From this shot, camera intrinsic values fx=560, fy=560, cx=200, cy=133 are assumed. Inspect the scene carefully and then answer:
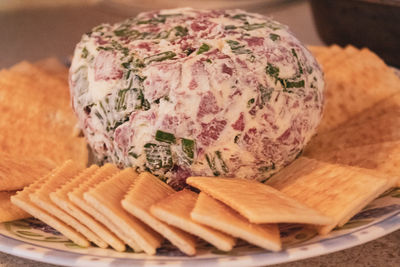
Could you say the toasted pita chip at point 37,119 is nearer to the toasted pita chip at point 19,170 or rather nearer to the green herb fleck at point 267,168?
the toasted pita chip at point 19,170

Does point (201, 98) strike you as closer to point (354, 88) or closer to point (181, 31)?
point (181, 31)

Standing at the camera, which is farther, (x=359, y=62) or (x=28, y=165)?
(x=359, y=62)

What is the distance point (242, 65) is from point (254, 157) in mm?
272

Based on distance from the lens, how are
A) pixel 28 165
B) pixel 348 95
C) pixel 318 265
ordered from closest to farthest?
pixel 318 265 < pixel 28 165 < pixel 348 95

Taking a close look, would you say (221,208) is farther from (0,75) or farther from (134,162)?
(0,75)

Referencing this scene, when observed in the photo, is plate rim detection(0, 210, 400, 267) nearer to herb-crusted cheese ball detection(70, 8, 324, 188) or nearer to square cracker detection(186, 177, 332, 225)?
square cracker detection(186, 177, 332, 225)

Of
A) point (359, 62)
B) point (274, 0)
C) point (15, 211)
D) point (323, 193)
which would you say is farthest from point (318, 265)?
point (274, 0)

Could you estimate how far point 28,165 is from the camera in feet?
5.86

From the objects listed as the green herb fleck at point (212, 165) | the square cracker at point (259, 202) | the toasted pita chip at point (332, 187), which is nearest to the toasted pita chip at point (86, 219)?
the square cracker at point (259, 202)

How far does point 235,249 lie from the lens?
1313 millimetres

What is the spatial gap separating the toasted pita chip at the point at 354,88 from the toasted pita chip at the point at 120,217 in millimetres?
998

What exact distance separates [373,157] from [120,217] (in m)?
0.85

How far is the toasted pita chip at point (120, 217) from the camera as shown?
132 cm

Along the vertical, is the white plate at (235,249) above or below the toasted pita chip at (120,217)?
below
